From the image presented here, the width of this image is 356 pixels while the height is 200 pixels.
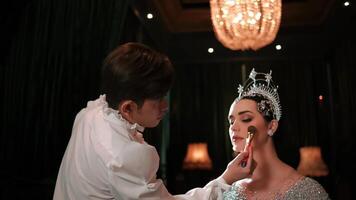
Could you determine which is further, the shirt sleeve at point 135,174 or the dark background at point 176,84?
the dark background at point 176,84

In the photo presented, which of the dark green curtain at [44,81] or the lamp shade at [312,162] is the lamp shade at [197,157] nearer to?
the lamp shade at [312,162]

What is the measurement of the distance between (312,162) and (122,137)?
10.2 ft

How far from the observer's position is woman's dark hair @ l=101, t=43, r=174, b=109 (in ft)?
3.12

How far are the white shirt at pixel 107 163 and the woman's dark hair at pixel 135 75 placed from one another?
5 centimetres

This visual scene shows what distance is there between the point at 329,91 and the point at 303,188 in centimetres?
244

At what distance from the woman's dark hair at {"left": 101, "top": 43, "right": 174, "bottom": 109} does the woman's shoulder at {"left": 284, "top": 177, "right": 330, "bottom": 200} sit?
76 centimetres

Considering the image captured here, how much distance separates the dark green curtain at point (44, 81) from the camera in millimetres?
1639

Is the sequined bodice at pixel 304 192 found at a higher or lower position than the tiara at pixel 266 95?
lower

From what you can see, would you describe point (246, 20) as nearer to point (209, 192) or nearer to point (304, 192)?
point (304, 192)

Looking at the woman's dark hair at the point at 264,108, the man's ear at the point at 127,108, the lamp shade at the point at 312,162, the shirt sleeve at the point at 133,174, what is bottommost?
the lamp shade at the point at 312,162

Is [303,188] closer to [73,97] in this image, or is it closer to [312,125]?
[73,97]

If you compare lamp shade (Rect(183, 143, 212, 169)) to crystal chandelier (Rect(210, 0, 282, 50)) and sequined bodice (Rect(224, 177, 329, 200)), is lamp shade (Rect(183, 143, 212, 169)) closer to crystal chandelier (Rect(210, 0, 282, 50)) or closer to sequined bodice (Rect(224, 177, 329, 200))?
crystal chandelier (Rect(210, 0, 282, 50))

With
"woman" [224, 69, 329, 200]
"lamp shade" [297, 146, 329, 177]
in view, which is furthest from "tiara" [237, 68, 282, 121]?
"lamp shade" [297, 146, 329, 177]

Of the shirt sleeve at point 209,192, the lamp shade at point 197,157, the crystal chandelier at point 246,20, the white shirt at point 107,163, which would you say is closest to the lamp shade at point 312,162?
the lamp shade at point 197,157
